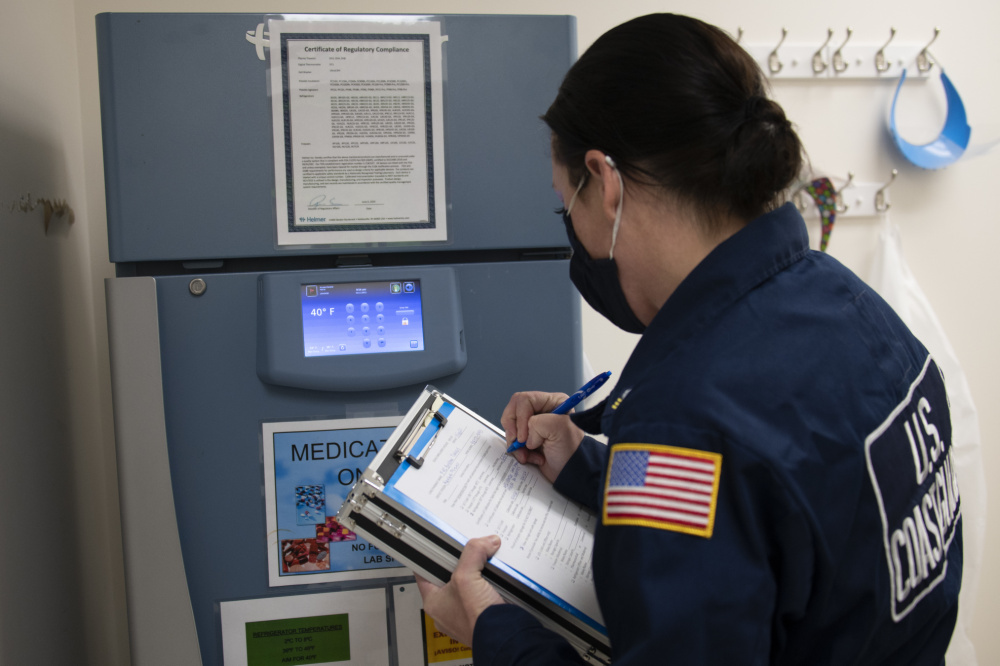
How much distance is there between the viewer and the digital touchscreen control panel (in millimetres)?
1078

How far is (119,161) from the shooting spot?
3.40ft

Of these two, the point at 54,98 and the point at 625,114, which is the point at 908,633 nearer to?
the point at 625,114

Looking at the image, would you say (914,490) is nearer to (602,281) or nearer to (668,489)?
(668,489)

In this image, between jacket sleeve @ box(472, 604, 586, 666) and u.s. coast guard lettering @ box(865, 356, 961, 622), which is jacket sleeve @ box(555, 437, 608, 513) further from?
u.s. coast guard lettering @ box(865, 356, 961, 622)

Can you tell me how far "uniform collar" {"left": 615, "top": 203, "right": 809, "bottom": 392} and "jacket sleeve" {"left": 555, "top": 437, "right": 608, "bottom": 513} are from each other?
272 mm

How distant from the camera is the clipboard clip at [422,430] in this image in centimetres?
90

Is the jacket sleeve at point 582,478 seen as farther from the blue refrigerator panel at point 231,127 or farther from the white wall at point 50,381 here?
the white wall at point 50,381

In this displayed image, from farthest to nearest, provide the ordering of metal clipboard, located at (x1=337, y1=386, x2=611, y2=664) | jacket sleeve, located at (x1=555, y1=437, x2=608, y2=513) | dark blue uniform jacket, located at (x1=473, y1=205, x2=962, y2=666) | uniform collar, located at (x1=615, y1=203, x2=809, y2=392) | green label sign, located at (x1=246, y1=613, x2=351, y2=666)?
green label sign, located at (x1=246, y1=613, x2=351, y2=666) < jacket sleeve, located at (x1=555, y1=437, x2=608, y2=513) < metal clipboard, located at (x1=337, y1=386, x2=611, y2=664) < uniform collar, located at (x1=615, y1=203, x2=809, y2=392) < dark blue uniform jacket, located at (x1=473, y1=205, x2=962, y2=666)

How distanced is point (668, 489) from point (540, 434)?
15.5 inches

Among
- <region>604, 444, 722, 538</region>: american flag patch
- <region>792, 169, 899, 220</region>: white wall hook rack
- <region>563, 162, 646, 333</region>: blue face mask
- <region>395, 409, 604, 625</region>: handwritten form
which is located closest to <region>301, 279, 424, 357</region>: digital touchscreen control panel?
<region>395, 409, 604, 625</region>: handwritten form

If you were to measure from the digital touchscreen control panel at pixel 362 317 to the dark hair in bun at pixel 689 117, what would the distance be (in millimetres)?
455

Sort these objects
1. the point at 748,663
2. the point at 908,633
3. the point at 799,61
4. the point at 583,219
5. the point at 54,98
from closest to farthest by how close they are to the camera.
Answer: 1. the point at 748,663
2. the point at 908,633
3. the point at 583,219
4. the point at 54,98
5. the point at 799,61

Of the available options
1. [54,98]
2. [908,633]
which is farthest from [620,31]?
[54,98]

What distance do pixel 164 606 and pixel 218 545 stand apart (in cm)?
11
